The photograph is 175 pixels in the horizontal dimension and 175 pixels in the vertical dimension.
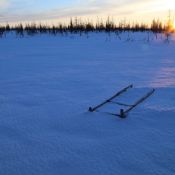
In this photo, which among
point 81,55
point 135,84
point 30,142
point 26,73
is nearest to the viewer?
point 30,142

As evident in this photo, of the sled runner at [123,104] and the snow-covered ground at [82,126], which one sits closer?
the snow-covered ground at [82,126]

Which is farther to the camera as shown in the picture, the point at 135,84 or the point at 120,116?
the point at 135,84

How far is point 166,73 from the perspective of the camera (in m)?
4.56

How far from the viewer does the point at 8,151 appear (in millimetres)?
1984

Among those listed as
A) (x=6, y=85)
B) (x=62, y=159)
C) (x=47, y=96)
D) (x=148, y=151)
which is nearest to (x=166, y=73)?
(x=47, y=96)

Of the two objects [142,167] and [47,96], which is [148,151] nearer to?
[142,167]

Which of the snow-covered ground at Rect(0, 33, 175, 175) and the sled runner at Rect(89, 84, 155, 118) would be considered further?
the sled runner at Rect(89, 84, 155, 118)

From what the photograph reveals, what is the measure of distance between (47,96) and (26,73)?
5.60 feet

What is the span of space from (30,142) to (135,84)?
2161 millimetres

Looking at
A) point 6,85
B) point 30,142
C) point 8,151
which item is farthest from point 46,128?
point 6,85

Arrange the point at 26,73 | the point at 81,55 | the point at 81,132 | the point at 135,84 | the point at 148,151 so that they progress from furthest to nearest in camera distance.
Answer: the point at 81,55
the point at 26,73
the point at 135,84
the point at 81,132
the point at 148,151

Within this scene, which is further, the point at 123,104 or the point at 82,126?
the point at 123,104

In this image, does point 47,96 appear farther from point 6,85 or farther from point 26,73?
point 26,73

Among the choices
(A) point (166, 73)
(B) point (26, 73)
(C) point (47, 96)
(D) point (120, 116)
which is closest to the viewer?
(D) point (120, 116)
